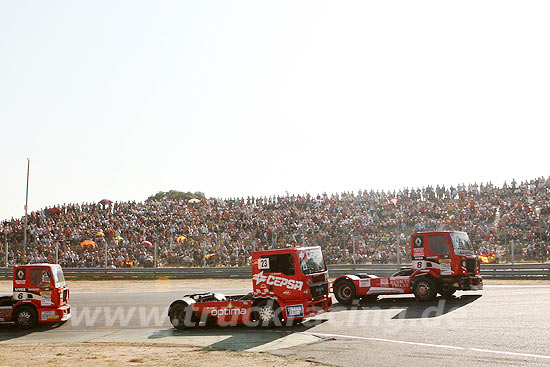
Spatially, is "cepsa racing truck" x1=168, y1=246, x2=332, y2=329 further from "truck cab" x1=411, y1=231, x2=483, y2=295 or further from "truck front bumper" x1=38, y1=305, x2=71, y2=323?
"truck cab" x1=411, y1=231, x2=483, y2=295

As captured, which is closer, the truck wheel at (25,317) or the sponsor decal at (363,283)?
the truck wheel at (25,317)

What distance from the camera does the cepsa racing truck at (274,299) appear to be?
13.9m

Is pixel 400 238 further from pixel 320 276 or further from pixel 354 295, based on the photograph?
pixel 320 276

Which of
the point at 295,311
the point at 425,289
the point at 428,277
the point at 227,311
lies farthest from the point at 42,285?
the point at 428,277

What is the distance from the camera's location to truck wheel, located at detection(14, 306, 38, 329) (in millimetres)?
15500

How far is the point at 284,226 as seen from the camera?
34375 mm

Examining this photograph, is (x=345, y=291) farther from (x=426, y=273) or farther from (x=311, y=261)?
(x=311, y=261)

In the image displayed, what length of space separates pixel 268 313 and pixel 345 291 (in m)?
4.87

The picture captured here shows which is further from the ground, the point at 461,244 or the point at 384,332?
the point at 461,244

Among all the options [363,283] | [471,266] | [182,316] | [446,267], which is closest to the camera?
[182,316]

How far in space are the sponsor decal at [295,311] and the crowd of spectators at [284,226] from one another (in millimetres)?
14215

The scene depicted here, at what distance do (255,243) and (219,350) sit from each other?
18.8 m

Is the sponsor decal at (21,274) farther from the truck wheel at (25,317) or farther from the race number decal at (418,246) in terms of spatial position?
the race number decal at (418,246)

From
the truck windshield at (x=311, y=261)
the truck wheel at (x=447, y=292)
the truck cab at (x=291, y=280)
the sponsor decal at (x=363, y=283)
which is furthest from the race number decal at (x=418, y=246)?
the truck cab at (x=291, y=280)
